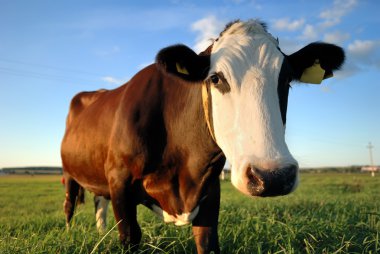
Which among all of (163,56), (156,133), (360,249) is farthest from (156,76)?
(360,249)

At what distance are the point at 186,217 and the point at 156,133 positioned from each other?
3.15 feet

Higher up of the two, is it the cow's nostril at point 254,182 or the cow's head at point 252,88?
the cow's head at point 252,88

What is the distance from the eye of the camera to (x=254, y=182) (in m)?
2.57

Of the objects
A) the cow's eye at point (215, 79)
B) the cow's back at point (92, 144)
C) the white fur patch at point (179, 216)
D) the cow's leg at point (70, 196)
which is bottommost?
the cow's leg at point (70, 196)

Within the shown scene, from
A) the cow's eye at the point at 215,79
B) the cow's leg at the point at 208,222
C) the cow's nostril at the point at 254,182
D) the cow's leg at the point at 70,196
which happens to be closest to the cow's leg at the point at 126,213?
the cow's leg at the point at 208,222

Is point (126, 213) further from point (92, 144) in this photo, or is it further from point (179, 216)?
point (92, 144)

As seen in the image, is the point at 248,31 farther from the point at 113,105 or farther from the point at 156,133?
the point at 113,105

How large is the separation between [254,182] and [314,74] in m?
1.94

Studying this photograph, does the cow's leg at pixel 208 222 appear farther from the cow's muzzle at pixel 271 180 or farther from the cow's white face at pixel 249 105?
the cow's muzzle at pixel 271 180

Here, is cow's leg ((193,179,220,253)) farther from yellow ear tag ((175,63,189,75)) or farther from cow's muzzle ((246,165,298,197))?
cow's muzzle ((246,165,298,197))

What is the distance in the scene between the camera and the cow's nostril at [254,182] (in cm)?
252

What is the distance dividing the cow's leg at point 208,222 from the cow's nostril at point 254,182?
1833 mm

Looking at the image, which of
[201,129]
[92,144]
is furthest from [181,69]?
[92,144]

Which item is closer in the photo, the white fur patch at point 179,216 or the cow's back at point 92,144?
the white fur patch at point 179,216
